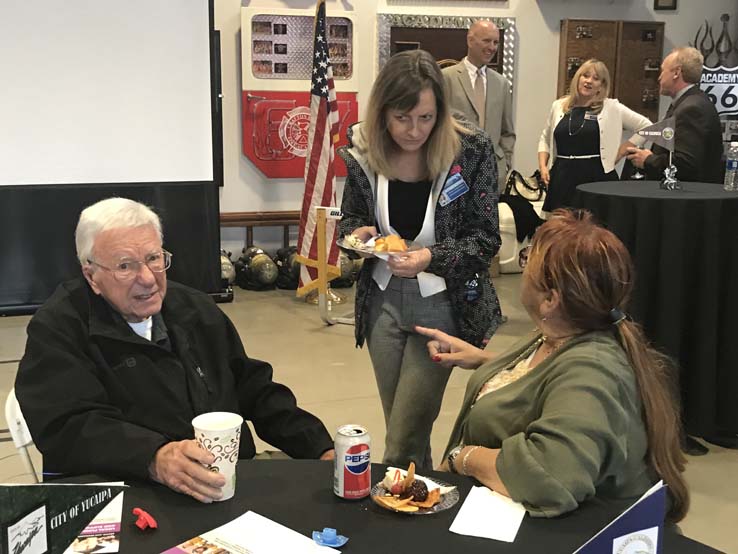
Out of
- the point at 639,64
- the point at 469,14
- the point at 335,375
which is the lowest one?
the point at 335,375

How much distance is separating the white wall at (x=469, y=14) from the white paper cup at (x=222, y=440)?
18.6 feet

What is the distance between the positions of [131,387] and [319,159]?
433cm

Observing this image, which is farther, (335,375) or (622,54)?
(622,54)

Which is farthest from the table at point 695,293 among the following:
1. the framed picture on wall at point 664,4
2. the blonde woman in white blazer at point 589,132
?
the framed picture on wall at point 664,4

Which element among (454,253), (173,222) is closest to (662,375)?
(454,253)

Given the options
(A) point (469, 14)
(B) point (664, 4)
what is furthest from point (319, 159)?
(B) point (664, 4)

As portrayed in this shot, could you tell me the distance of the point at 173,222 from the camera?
5539mm

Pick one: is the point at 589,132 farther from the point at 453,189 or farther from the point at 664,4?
the point at 453,189

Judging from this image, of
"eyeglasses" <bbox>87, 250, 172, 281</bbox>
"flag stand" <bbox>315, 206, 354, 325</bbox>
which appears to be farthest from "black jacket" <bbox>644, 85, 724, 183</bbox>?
"eyeglasses" <bbox>87, 250, 172, 281</bbox>

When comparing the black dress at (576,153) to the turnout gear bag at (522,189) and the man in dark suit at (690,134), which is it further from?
the turnout gear bag at (522,189)

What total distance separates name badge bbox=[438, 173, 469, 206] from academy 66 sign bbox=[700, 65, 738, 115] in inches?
243

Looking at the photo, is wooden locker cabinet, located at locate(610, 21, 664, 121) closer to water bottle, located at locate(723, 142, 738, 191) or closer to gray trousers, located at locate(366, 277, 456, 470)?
water bottle, located at locate(723, 142, 738, 191)

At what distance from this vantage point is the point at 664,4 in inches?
309

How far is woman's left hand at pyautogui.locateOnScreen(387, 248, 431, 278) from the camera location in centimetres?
239
